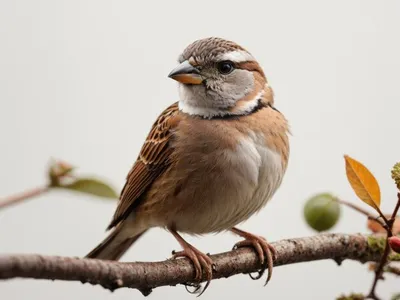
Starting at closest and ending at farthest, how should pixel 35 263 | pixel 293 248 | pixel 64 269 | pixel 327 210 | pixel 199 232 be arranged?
pixel 35 263 < pixel 64 269 < pixel 327 210 < pixel 293 248 < pixel 199 232

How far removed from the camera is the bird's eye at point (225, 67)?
12.3 ft

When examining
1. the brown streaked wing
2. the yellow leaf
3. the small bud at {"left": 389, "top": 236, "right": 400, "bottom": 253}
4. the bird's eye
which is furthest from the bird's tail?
the small bud at {"left": 389, "top": 236, "right": 400, "bottom": 253}

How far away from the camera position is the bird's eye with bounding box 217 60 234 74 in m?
3.76

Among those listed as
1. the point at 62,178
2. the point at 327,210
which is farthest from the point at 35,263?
the point at 327,210

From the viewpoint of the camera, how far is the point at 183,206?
3445 mm

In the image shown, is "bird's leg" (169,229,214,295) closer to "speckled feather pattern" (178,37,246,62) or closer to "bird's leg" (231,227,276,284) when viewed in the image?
"bird's leg" (231,227,276,284)

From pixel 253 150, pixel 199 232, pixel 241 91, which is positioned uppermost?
pixel 241 91

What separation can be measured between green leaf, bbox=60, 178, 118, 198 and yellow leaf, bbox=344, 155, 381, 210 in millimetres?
1214

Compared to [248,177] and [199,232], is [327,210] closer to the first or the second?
[248,177]

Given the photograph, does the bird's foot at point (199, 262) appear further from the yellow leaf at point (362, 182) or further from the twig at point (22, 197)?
the twig at point (22, 197)

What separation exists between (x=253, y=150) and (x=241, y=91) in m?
0.49

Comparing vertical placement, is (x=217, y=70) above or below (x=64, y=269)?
above

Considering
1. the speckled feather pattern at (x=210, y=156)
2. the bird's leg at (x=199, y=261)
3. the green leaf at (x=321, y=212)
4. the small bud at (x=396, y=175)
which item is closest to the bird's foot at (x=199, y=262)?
the bird's leg at (x=199, y=261)

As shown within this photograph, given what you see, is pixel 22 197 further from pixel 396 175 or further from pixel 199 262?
pixel 199 262
